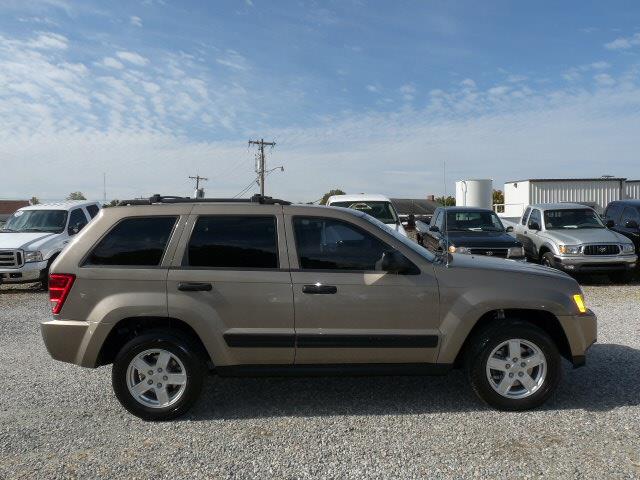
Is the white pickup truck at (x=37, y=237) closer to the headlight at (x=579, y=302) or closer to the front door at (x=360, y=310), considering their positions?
the front door at (x=360, y=310)

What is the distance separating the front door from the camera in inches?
163

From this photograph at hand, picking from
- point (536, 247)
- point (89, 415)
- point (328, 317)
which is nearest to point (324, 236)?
point (328, 317)

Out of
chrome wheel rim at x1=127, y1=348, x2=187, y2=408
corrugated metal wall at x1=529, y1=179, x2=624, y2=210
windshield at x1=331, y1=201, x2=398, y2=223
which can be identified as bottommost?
chrome wheel rim at x1=127, y1=348, x2=187, y2=408

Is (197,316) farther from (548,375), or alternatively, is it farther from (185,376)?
(548,375)

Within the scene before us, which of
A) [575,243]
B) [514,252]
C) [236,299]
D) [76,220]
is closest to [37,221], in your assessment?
[76,220]

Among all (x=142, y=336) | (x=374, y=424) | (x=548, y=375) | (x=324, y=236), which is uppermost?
(x=324, y=236)

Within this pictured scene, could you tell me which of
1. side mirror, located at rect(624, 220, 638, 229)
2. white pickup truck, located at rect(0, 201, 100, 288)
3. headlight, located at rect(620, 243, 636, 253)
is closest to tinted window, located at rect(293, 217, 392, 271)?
white pickup truck, located at rect(0, 201, 100, 288)

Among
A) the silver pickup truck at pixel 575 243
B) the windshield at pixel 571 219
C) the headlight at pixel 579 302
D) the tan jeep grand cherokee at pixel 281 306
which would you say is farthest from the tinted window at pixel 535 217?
the tan jeep grand cherokee at pixel 281 306

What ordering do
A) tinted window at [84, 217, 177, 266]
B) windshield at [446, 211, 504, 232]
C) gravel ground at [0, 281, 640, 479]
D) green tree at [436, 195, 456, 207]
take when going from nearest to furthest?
gravel ground at [0, 281, 640, 479]
tinted window at [84, 217, 177, 266]
windshield at [446, 211, 504, 232]
green tree at [436, 195, 456, 207]

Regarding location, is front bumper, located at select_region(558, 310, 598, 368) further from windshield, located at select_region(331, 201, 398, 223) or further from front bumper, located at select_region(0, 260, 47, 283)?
front bumper, located at select_region(0, 260, 47, 283)

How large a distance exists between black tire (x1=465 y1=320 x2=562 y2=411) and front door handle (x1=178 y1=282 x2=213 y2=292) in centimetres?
217

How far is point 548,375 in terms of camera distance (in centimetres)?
422

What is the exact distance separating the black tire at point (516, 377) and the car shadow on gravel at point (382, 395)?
0.19 meters

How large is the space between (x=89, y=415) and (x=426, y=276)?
2.99 meters
